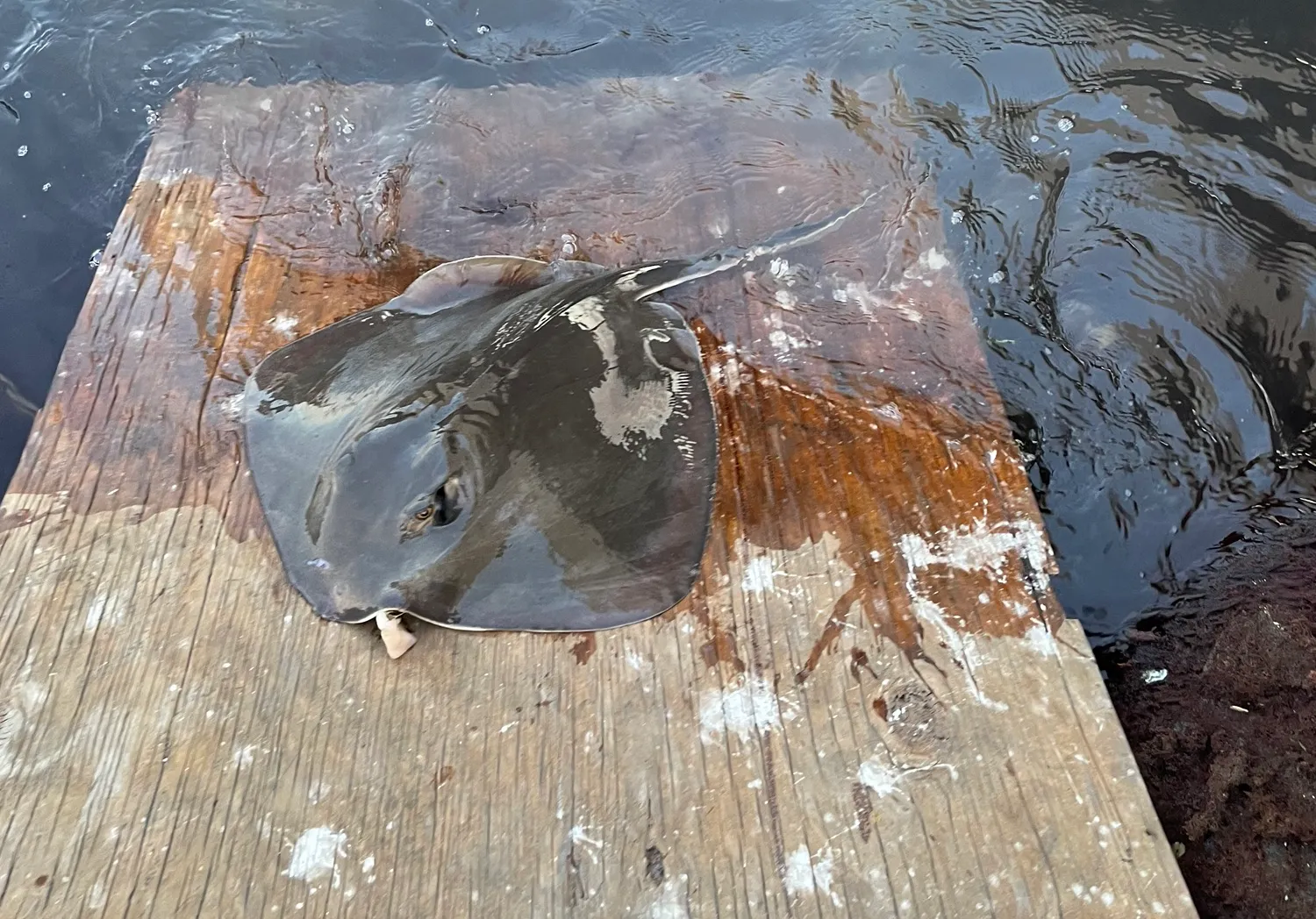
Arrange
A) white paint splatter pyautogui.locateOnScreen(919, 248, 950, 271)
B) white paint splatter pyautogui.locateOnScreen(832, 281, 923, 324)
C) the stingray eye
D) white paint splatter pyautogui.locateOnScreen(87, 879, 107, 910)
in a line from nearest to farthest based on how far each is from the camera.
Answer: white paint splatter pyautogui.locateOnScreen(87, 879, 107, 910) → the stingray eye → white paint splatter pyautogui.locateOnScreen(832, 281, 923, 324) → white paint splatter pyautogui.locateOnScreen(919, 248, 950, 271)

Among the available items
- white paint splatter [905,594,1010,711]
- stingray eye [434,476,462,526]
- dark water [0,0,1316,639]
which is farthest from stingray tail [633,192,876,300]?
white paint splatter [905,594,1010,711]

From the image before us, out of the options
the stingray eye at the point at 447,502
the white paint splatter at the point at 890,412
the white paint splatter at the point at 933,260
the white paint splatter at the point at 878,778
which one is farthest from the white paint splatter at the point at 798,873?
the white paint splatter at the point at 933,260

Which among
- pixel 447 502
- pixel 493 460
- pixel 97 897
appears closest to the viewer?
pixel 97 897

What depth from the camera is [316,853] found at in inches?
93.0

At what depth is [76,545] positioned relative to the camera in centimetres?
300

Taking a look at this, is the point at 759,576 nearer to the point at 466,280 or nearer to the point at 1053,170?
the point at 466,280

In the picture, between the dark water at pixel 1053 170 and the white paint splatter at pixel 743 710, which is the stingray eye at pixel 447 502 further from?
the dark water at pixel 1053 170

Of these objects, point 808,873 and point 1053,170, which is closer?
point 808,873

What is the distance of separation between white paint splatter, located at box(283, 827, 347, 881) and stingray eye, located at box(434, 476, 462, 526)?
0.97 m

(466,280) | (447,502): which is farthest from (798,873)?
(466,280)

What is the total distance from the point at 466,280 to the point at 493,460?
4.47ft

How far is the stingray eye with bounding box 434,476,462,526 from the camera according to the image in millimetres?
2727

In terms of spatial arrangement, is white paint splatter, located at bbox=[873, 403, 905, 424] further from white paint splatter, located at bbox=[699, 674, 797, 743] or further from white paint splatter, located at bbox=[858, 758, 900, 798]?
white paint splatter, located at bbox=[858, 758, 900, 798]

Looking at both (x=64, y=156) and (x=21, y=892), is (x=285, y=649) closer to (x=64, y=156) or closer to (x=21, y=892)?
(x=21, y=892)
